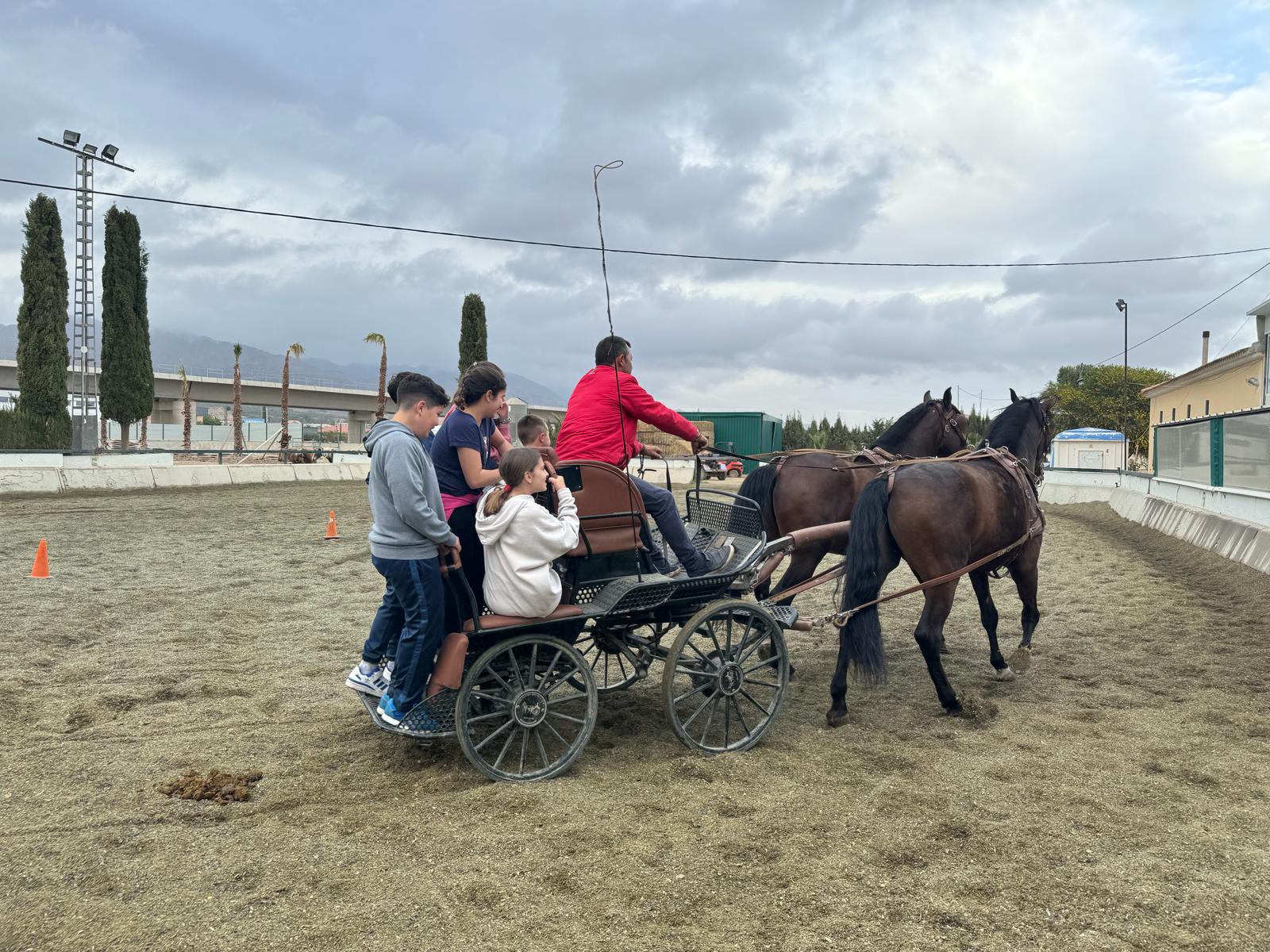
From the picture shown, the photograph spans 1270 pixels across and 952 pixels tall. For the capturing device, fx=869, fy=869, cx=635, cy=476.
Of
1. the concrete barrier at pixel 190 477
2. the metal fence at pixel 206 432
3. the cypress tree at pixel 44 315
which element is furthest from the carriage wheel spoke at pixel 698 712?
the metal fence at pixel 206 432

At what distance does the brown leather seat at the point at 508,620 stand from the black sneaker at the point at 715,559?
2.50ft

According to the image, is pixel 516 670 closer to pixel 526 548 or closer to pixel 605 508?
pixel 526 548

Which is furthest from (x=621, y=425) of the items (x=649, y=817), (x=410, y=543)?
(x=649, y=817)

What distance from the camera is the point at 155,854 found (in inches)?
133

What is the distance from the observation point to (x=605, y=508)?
14.6 ft

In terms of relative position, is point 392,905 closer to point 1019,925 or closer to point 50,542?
point 1019,925

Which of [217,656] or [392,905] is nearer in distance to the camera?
[392,905]

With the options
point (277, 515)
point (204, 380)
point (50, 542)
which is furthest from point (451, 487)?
point (204, 380)

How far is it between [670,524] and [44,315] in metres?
31.0

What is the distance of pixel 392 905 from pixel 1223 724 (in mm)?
4788

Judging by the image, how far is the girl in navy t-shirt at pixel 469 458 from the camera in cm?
430

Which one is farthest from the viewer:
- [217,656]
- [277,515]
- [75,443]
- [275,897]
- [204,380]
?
[204,380]

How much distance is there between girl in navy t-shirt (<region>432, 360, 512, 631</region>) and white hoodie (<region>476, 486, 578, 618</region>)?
0.20 metres

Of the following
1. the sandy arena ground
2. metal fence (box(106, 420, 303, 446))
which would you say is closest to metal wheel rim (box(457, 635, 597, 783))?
the sandy arena ground
